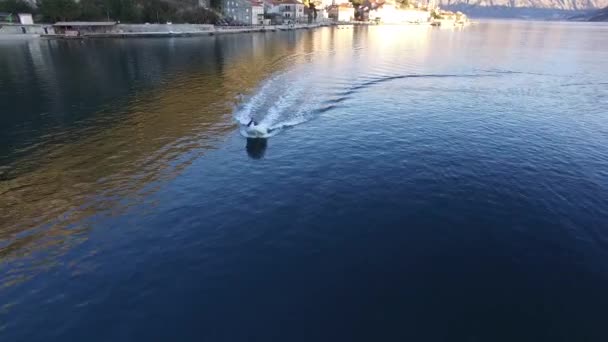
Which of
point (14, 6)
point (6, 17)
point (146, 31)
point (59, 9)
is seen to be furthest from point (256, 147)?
point (14, 6)

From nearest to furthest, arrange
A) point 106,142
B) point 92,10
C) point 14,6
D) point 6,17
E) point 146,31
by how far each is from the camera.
Answer: point 106,142 → point 6,17 → point 14,6 → point 92,10 → point 146,31

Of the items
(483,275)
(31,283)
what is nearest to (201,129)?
(31,283)

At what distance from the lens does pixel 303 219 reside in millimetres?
25719

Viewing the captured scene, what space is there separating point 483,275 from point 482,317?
3461 millimetres

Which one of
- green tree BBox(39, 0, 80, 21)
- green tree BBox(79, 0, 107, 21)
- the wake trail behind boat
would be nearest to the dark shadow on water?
the wake trail behind boat

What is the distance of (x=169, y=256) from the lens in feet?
71.5

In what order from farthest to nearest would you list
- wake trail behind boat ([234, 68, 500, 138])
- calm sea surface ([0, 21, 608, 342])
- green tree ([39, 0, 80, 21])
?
green tree ([39, 0, 80, 21]) → wake trail behind boat ([234, 68, 500, 138]) → calm sea surface ([0, 21, 608, 342])

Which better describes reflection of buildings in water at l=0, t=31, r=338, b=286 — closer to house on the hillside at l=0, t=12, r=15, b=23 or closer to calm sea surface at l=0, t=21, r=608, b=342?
calm sea surface at l=0, t=21, r=608, b=342

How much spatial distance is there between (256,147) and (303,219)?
15.2 metres

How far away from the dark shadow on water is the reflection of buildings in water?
0.23 meters

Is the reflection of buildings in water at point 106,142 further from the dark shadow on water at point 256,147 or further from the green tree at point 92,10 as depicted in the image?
the green tree at point 92,10

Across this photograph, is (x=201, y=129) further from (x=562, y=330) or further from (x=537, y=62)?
(x=537, y=62)

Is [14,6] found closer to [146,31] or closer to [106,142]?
[146,31]

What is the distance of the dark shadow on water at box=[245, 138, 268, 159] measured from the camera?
36781 mm
